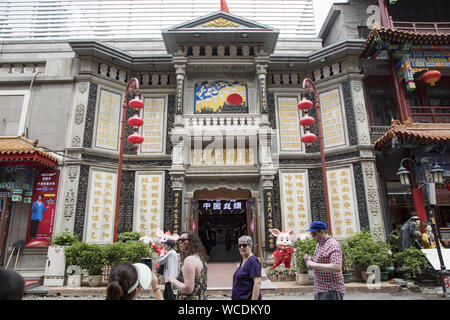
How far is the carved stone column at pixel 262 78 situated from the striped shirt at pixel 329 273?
28.3 ft

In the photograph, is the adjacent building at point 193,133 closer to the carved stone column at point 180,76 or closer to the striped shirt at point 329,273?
the carved stone column at point 180,76

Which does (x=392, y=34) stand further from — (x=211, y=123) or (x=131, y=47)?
(x=131, y=47)

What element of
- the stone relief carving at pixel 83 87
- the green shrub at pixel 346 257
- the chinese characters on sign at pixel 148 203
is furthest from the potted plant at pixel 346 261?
the stone relief carving at pixel 83 87

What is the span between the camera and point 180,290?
2771mm

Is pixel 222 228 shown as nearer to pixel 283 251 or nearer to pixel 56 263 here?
pixel 283 251

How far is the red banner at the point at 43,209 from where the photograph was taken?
31.3 feet

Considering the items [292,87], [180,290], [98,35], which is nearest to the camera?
[180,290]

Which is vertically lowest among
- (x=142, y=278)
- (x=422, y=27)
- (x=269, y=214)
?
(x=142, y=278)

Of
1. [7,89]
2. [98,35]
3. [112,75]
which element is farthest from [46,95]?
[98,35]

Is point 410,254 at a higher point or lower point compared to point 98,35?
lower

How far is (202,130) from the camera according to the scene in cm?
1104

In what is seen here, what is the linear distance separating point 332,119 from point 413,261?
5941 mm

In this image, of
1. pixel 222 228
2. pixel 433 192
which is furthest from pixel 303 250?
pixel 222 228
